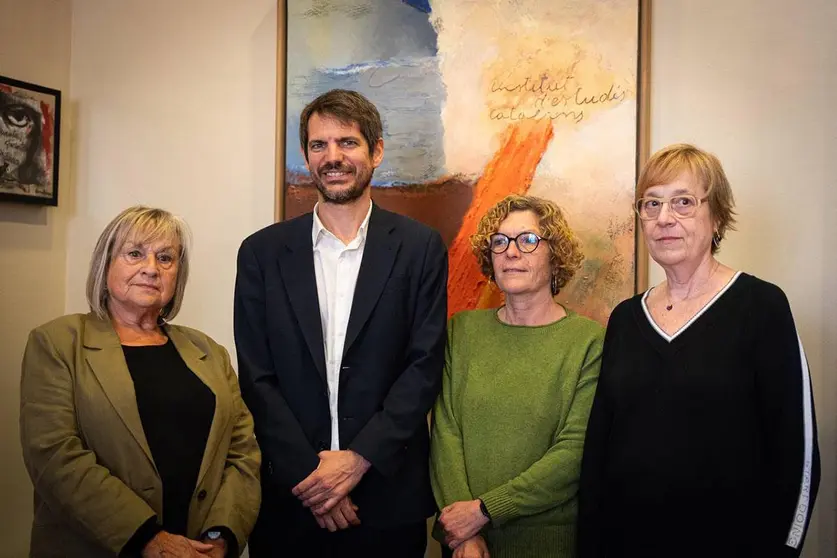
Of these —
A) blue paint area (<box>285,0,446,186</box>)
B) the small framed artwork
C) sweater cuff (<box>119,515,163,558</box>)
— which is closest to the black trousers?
sweater cuff (<box>119,515,163,558</box>)

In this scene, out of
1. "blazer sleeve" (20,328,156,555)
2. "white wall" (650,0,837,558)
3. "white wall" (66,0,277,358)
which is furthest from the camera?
"white wall" (66,0,277,358)

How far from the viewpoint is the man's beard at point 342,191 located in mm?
1931

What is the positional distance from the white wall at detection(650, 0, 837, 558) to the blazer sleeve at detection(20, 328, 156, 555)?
195cm

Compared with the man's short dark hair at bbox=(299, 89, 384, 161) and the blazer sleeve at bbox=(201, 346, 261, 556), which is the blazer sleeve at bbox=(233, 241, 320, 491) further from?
the man's short dark hair at bbox=(299, 89, 384, 161)

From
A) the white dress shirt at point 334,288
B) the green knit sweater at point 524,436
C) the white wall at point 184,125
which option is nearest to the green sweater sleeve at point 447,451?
the green knit sweater at point 524,436

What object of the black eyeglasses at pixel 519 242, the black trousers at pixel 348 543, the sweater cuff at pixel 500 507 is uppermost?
the black eyeglasses at pixel 519 242

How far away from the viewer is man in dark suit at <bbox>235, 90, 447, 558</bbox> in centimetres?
182

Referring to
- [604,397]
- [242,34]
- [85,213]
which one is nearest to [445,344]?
[604,397]

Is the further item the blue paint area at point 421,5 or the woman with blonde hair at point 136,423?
the blue paint area at point 421,5

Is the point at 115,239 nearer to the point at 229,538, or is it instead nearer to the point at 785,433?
the point at 229,538

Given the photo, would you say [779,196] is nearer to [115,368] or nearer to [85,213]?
[115,368]

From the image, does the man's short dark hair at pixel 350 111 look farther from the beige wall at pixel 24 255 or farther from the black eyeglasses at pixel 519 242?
the beige wall at pixel 24 255

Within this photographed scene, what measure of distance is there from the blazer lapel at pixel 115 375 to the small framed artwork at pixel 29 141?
4.12 ft

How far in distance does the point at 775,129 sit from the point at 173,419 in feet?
6.71
